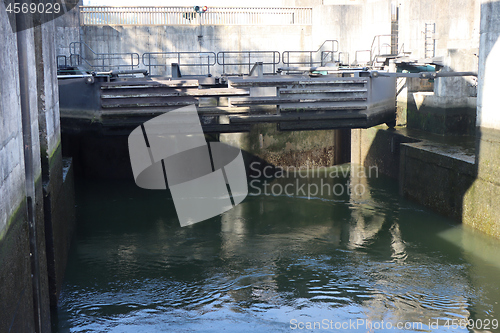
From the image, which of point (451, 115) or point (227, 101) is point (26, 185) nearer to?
point (227, 101)

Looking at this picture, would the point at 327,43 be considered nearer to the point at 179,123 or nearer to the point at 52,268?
the point at 179,123

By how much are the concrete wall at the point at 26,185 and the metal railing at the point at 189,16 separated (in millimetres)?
15773

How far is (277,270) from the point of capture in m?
8.02

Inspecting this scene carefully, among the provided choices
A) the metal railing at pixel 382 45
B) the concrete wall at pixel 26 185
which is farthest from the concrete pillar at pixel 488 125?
the metal railing at pixel 382 45

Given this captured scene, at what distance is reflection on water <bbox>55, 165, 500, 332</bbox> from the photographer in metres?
6.52

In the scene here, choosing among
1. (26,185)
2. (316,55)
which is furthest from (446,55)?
(316,55)

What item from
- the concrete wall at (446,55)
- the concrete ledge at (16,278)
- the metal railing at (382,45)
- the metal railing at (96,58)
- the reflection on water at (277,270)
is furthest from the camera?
the metal railing at (96,58)

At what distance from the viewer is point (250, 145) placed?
49.5 feet

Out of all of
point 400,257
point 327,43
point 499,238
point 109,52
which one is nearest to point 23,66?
point 400,257

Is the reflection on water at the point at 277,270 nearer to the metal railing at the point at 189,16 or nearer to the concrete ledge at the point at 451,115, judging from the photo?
the concrete ledge at the point at 451,115

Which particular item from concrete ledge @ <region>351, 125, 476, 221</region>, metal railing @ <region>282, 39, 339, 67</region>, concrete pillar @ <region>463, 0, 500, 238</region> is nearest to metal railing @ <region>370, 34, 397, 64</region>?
metal railing @ <region>282, 39, 339, 67</region>

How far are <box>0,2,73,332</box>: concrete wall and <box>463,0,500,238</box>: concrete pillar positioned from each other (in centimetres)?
684

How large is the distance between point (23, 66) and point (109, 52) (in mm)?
17206

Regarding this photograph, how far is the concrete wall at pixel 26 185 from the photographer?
4203 millimetres
